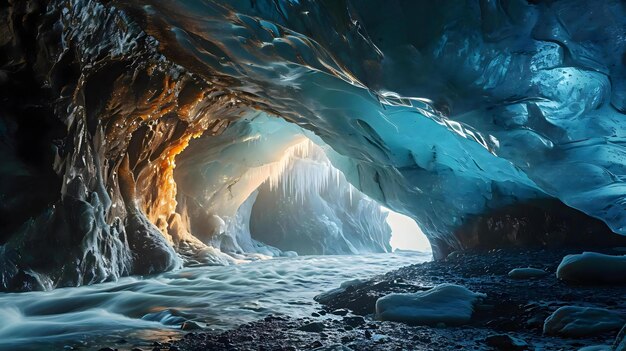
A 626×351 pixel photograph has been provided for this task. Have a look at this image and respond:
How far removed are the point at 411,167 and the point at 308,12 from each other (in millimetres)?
3685

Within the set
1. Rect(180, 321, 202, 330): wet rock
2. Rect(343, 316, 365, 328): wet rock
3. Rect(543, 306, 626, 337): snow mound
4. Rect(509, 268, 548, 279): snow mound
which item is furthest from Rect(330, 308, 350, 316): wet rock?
Rect(509, 268, 548, 279): snow mound

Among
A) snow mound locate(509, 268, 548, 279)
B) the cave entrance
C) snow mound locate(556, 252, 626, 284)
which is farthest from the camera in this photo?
the cave entrance

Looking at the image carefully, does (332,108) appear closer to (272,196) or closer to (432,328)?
(432,328)

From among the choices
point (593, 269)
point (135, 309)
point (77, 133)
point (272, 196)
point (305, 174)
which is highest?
point (305, 174)

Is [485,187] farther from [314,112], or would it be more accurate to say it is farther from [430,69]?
[430,69]

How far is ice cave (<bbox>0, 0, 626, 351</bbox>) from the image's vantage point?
277cm

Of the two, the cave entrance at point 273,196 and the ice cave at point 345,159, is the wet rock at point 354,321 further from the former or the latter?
the cave entrance at point 273,196

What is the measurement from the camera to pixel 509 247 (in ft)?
19.2

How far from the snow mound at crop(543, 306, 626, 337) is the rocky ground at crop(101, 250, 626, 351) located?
0.07 metres

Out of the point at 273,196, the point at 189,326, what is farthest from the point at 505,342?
the point at 273,196

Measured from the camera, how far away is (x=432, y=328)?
267 cm

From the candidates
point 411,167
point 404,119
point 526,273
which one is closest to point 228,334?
point 526,273

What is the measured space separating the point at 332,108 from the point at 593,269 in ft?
12.0

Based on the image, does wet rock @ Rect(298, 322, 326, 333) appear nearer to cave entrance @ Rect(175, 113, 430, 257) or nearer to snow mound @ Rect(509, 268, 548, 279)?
snow mound @ Rect(509, 268, 548, 279)
